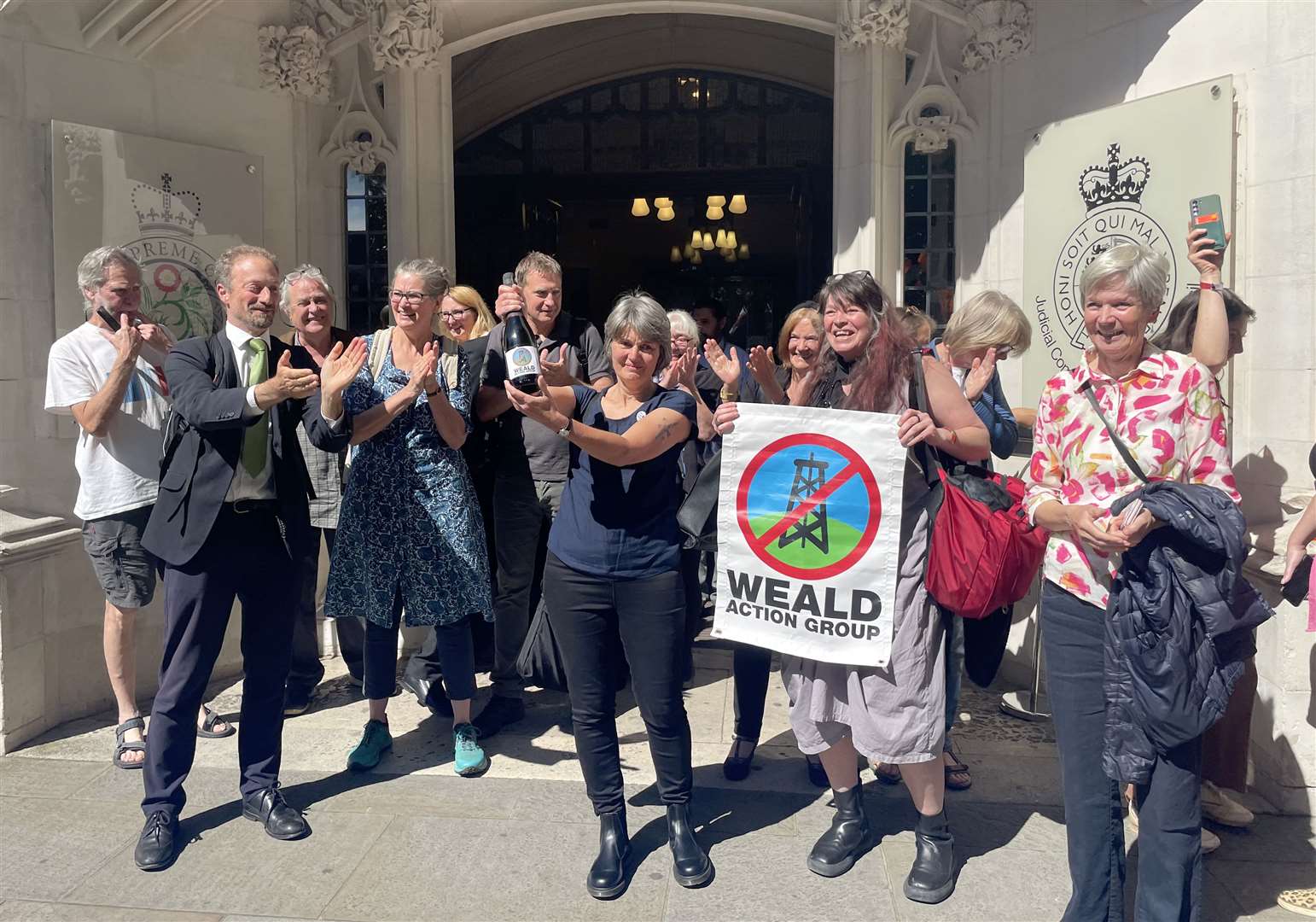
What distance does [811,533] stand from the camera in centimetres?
347

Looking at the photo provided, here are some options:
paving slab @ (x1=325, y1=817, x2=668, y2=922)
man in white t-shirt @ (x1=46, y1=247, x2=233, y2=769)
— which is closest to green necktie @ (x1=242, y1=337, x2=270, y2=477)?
man in white t-shirt @ (x1=46, y1=247, x2=233, y2=769)

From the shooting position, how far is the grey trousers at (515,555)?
4.76 m

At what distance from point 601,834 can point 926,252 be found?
4.11 meters

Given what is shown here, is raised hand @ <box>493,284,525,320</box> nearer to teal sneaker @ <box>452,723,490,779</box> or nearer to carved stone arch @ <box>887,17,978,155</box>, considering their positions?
teal sneaker @ <box>452,723,490,779</box>

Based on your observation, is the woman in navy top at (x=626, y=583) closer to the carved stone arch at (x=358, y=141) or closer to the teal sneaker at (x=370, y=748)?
the teal sneaker at (x=370, y=748)

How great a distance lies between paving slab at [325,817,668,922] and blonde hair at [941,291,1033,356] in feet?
7.36

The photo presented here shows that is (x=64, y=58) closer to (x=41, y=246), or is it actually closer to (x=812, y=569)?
(x=41, y=246)

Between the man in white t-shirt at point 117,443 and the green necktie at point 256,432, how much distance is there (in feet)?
2.80

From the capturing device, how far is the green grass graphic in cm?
339

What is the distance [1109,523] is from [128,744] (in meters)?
4.04

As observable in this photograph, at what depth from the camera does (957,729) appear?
4879 millimetres

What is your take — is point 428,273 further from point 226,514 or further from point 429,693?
point 429,693

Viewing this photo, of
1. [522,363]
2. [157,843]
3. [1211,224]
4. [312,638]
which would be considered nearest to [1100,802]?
[1211,224]

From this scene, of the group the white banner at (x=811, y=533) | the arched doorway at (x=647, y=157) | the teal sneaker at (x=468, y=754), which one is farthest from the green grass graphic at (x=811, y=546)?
the arched doorway at (x=647, y=157)
